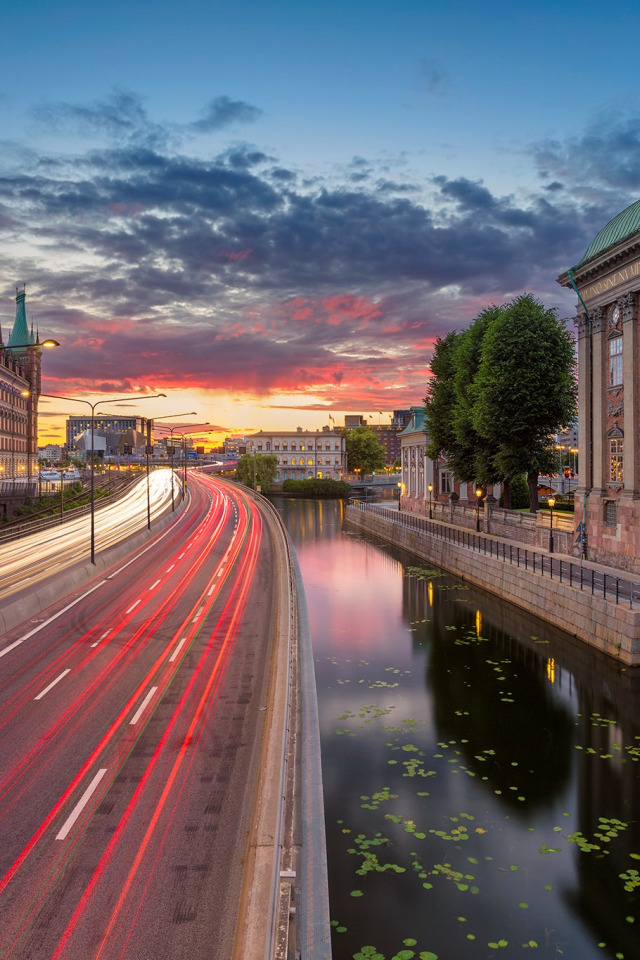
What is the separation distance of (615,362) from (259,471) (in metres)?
131

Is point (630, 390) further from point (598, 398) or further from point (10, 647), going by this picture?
point (10, 647)

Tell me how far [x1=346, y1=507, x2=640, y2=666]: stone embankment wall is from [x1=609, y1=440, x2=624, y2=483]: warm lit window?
26.6 feet

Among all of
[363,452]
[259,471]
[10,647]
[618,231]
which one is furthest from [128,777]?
[363,452]

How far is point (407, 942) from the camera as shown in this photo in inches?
442

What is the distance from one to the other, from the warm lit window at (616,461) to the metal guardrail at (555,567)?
5.91 meters

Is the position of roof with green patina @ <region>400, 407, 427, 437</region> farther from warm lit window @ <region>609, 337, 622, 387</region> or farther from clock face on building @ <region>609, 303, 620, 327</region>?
clock face on building @ <region>609, 303, 620, 327</region>

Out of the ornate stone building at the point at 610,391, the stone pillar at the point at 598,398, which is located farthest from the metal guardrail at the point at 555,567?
the stone pillar at the point at 598,398

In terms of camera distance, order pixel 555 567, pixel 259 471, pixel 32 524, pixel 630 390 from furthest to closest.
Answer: pixel 259 471 → pixel 32 524 → pixel 630 390 → pixel 555 567

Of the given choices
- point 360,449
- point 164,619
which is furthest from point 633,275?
point 360,449

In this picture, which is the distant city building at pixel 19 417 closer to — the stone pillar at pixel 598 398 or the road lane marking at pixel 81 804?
the stone pillar at pixel 598 398

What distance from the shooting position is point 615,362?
125 feet

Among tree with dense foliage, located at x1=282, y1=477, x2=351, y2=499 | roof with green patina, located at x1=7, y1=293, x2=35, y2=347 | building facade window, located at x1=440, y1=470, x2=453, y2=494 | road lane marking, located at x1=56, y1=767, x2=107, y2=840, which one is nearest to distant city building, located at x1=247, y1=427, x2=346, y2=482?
tree with dense foliage, located at x1=282, y1=477, x2=351, y2=499

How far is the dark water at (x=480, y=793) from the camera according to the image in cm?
1172

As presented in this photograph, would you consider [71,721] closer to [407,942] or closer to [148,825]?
[148,825]
